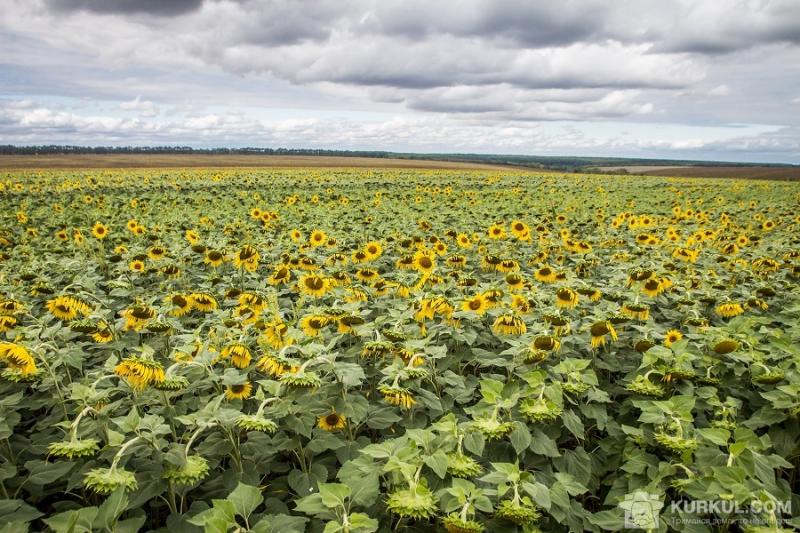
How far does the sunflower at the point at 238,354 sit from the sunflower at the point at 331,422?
2.13 feet

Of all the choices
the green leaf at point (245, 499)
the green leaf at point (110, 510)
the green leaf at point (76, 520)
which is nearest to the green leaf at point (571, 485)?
the green leaf at point (245, 499)

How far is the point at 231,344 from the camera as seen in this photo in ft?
9.22

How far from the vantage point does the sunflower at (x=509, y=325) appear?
11.8 ft

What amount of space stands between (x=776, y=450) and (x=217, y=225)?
1211 cm

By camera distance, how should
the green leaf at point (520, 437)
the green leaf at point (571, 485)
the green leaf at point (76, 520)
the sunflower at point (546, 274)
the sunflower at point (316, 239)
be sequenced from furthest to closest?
the sunflower at point (316, 239), the sunflower at point (546, 274), the green leaf at point (520, 437), the green leaf at point (571, 485), the green leaf at point (76, 520)

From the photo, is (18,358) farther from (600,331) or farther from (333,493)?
(600,331)

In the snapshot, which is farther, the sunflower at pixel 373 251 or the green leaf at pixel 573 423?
the sunflower at pixel 373 251

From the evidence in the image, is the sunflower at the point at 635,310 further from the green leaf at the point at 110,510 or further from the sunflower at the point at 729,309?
the green leaf at the point at 110,510

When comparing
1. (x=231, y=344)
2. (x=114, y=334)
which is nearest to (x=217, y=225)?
(x=114, y=334)

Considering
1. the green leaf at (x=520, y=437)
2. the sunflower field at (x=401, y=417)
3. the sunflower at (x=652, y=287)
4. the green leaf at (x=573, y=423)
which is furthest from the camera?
the sunflower at (x=652, y=287)

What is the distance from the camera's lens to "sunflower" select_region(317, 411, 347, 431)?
2557 mm

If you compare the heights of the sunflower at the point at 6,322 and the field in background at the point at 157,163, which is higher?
the field in background at the point at 157,163

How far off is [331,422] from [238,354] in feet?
2.50

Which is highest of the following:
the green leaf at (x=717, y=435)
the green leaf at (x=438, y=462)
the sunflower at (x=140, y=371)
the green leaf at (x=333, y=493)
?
the sunflower at (x=140, y=371)
